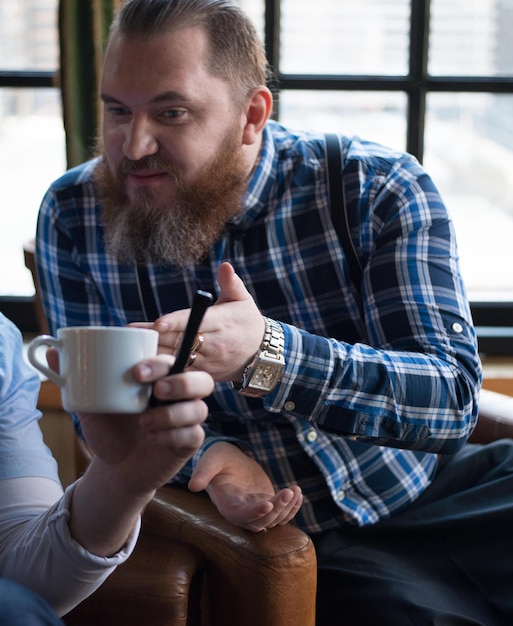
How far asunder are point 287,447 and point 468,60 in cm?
152

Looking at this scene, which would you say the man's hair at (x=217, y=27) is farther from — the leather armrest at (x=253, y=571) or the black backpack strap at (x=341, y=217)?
the leather armrest at (x=253, y=571)

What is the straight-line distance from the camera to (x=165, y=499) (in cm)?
159

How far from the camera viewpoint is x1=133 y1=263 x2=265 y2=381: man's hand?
119cm

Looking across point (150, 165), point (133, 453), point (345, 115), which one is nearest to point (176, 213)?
point (150, 165)

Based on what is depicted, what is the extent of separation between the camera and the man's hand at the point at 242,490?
4.48 ft

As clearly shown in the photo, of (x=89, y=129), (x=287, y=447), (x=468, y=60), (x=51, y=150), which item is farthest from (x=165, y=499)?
(x=468, y=60)

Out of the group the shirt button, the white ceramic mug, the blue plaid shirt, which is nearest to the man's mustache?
the blue plaid shirt

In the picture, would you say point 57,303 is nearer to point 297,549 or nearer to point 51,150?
point 297,549

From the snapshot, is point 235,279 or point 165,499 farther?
point 165,499

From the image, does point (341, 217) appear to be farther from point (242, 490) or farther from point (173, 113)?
point (242, 490)

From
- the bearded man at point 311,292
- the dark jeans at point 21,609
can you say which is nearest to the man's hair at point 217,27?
A: the bearded man at point 311,292

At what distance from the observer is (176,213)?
5.60 feet

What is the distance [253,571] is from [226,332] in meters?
0.37

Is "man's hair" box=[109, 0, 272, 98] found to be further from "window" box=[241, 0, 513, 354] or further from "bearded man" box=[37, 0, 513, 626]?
"window" box=[241, 0, 513, 354]
